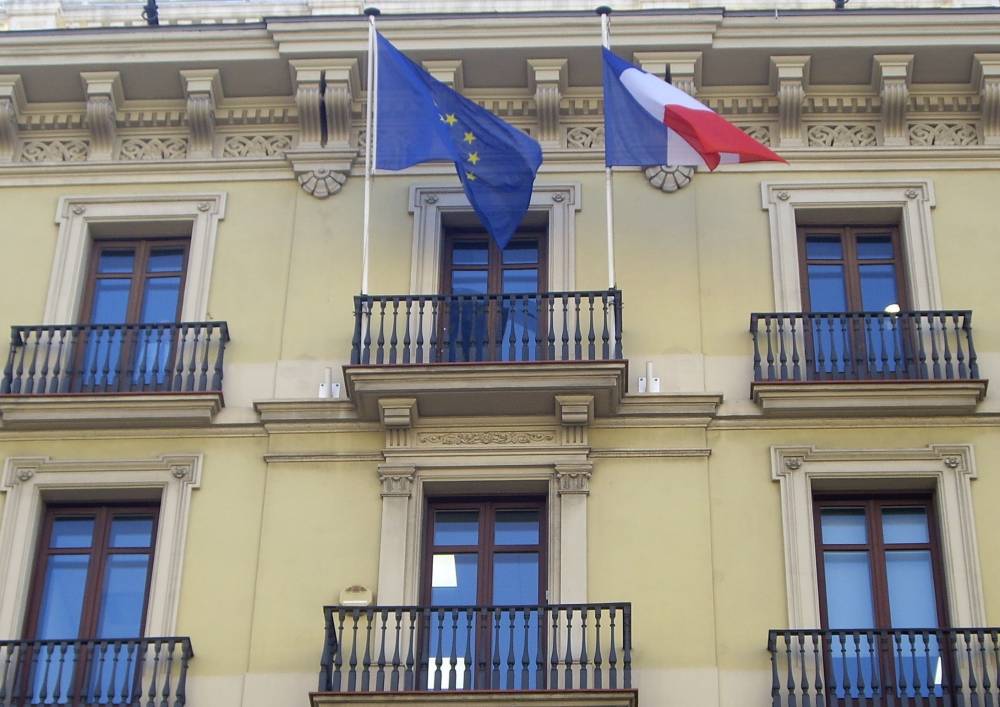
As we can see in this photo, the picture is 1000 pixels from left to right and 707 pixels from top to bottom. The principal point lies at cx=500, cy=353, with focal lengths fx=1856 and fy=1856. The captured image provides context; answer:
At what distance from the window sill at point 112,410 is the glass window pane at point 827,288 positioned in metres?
5.81

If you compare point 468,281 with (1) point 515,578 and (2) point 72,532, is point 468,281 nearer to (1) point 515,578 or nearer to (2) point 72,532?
(1) point 515,578

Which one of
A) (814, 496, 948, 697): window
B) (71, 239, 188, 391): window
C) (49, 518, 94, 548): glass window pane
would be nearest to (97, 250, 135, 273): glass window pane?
(71, 239, 188, 391): window

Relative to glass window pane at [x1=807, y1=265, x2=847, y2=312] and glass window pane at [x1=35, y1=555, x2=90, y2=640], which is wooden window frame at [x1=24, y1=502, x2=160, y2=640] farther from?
glass window pane at [x1=807, y1=265, x2=847, y2=312]

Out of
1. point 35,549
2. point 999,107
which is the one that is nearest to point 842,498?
point 999,107

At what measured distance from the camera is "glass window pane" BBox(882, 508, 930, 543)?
54.2 ft

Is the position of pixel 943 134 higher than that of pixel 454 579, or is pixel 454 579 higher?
pixel 943 134

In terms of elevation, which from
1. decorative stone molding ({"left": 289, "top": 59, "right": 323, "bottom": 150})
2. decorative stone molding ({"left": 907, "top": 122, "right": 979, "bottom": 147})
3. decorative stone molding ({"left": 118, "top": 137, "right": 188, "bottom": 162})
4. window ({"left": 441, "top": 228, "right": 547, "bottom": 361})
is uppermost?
decorative stone molding ({"left": 289, "top": 59, "right": 323, "bottom": 150})

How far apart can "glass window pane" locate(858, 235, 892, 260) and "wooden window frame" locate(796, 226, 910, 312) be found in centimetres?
4

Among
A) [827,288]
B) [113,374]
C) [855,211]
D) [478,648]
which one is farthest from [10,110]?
Answer: [855,211]

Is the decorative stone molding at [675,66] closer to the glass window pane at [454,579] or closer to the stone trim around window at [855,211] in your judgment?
the stone trim around window at [855,211]

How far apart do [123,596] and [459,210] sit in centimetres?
504

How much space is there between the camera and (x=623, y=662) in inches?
600

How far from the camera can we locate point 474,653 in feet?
51.0

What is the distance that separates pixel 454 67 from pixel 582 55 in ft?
4.24
